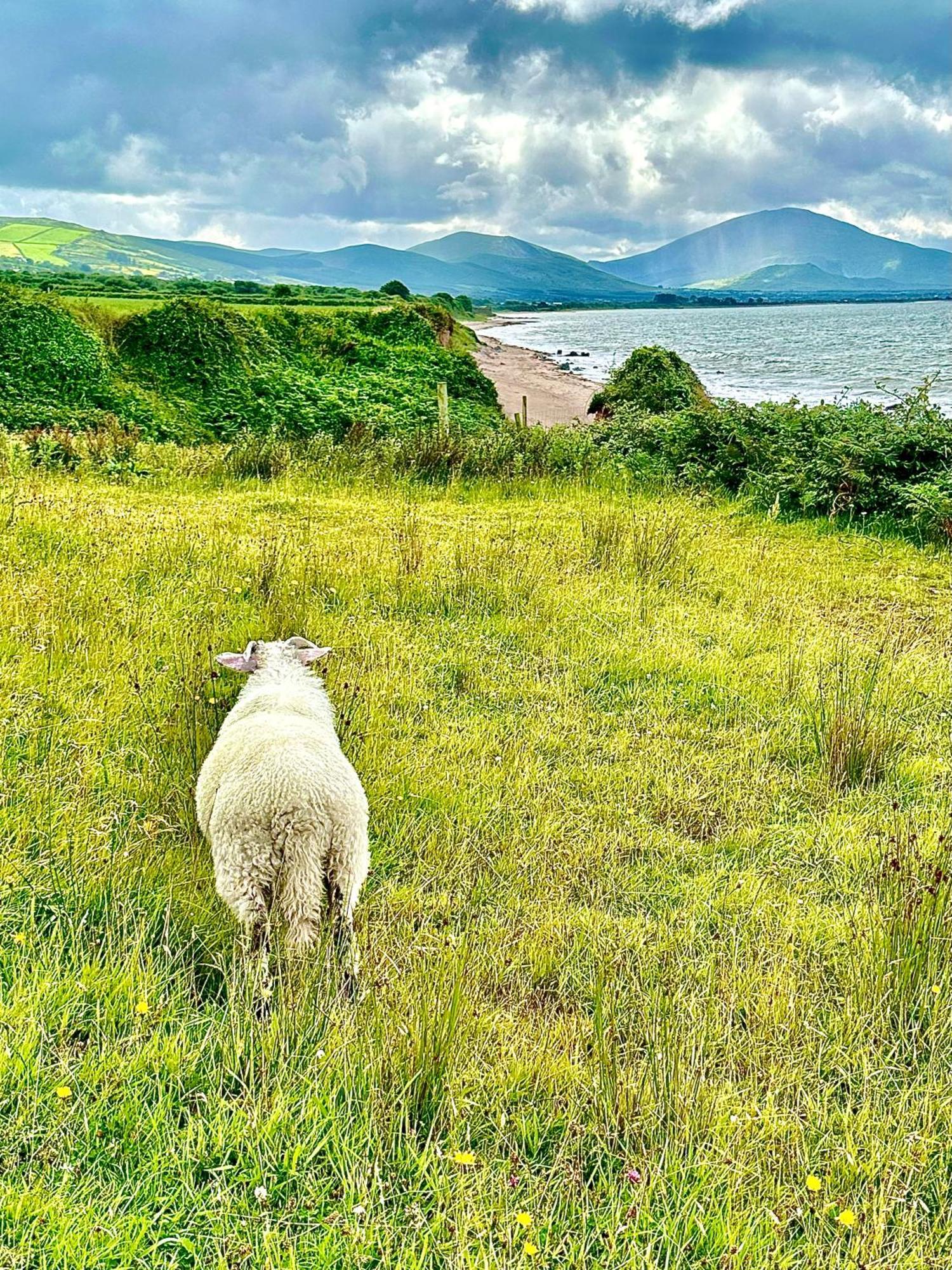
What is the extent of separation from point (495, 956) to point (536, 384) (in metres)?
45.0

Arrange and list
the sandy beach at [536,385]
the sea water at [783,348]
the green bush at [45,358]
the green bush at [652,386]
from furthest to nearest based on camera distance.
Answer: the sea water at [783,348] → the sandy beach at [536,385] → the green bush at [652,386] → the green bush at [45,358]

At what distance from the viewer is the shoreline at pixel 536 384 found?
34844 millimetres

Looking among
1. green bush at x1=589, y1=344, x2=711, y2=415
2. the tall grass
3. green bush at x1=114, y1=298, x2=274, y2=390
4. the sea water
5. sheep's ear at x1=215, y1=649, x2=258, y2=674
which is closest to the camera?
sheep's ear at x1=215, y1=649, x2=258, y2=674

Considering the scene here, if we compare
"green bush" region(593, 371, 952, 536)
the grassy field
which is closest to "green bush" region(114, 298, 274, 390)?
"green bush" region(593, 371, 952, 536)

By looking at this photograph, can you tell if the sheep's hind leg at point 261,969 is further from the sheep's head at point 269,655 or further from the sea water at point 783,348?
the sea water at point 783,348

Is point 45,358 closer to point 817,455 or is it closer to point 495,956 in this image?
point 817,455

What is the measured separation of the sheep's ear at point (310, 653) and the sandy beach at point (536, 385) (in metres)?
22.1

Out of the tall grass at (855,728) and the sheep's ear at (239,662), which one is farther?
the tall grass at (855,728)

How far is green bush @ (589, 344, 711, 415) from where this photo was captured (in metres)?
22.0

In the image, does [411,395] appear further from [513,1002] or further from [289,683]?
[513,1002]

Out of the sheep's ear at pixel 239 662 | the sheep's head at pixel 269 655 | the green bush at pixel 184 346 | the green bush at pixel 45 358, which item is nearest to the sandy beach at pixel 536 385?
the green bush at pixel 184 346

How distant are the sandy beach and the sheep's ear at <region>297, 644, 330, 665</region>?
72.4 feet

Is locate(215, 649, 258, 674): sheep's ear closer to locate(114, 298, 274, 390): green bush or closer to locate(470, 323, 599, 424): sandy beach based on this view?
locate(114, 298, 274, 390): green bush

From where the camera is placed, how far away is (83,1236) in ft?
6.23
